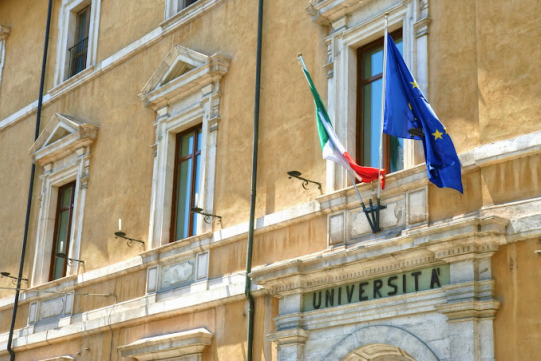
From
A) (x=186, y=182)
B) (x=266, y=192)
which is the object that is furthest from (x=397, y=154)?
(x=186, y=182)

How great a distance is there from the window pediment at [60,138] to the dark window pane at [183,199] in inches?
96.4

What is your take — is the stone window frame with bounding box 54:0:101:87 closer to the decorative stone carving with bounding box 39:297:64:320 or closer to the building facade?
the building facade

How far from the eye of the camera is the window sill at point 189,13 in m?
14.8

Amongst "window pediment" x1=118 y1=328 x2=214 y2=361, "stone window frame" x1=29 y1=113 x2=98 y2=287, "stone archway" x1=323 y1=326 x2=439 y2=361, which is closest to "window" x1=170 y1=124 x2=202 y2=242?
"window pediment" x1=118 y1=328 x2=214 y2=361

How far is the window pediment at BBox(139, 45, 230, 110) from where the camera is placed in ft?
45.8

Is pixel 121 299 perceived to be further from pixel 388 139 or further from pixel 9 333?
pixel 388 139

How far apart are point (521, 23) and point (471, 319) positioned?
3029 mm

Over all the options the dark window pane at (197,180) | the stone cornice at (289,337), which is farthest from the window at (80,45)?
the stone cornice at (289,337)

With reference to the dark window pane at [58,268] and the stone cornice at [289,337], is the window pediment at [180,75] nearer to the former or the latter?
the dark window pane at [58,268]

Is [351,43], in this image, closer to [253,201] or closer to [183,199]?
[253,201]

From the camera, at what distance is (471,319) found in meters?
9.50

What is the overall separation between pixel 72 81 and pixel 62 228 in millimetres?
2613

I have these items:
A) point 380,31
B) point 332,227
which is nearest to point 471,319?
point 332,227

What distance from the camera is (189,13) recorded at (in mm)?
15094
